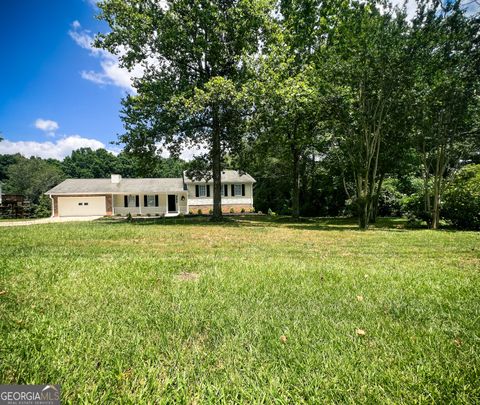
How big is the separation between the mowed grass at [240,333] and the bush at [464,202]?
1220 centimetres

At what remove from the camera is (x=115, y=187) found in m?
32.5

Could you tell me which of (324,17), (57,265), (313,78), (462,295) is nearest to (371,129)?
(313,78)

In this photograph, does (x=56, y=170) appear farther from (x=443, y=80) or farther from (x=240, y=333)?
(x=240, y=333)

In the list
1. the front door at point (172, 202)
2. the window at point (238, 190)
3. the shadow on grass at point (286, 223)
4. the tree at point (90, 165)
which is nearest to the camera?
the shadow on grass at point (286, 223)

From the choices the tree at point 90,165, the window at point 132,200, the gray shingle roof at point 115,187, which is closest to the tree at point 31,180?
the tree at point 90,165

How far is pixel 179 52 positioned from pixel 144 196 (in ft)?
62.4

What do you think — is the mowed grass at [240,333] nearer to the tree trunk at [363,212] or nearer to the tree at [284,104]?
the tree trunk at [363,212]

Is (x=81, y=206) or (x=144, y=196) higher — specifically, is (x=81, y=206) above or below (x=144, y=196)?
below

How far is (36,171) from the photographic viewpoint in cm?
5072

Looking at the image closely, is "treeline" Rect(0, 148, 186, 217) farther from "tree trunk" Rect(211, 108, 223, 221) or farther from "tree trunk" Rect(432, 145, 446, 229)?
"tree trunk" Rect(432, 145, 446, 229)

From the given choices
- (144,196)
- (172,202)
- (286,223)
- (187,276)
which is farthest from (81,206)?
(187,276)

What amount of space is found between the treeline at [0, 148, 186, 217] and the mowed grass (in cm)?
1612

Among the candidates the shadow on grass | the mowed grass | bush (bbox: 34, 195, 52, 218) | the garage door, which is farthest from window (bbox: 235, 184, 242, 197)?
the mowed grass

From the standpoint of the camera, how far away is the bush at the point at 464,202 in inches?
569
